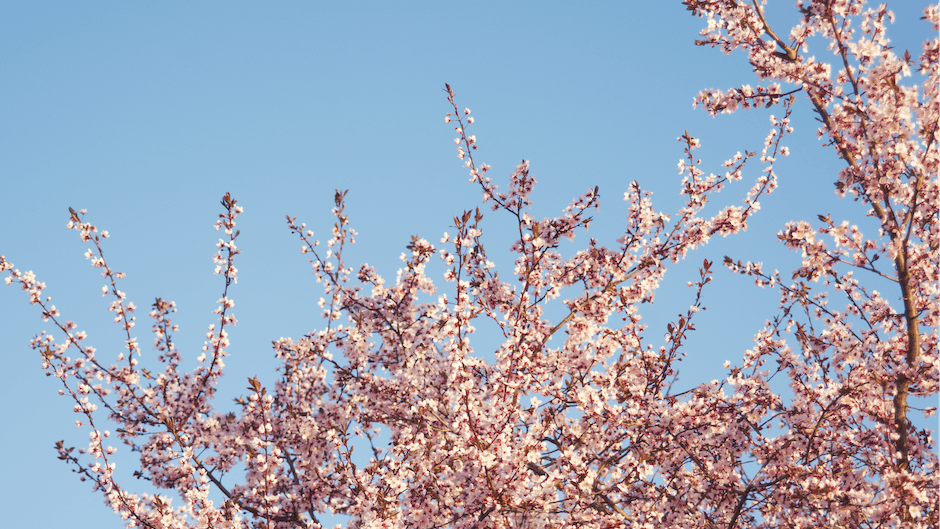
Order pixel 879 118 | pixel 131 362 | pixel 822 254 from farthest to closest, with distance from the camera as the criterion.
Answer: pixel 131 362 < pixel 822 254 < pixel 879 118

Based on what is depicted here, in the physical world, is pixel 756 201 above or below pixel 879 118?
above

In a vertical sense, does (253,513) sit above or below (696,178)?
below

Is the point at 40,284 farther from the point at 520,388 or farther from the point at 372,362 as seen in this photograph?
the point at 520,388

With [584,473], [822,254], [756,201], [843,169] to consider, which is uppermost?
[756,201]

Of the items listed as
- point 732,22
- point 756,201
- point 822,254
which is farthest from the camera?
point 756,201

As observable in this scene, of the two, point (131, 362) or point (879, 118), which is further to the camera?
point (131, 362)

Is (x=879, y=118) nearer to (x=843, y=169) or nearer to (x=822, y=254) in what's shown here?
(x=843, y=169)

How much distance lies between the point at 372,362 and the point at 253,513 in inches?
98.4

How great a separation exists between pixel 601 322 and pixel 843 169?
3.41 m

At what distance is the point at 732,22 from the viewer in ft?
27.6

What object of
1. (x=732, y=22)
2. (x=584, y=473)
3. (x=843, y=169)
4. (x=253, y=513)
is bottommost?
(x=584, y=473)

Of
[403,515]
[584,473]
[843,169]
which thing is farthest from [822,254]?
[403,515]

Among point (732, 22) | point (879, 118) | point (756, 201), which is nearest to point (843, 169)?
point (879, 118)

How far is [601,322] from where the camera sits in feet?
30.3
